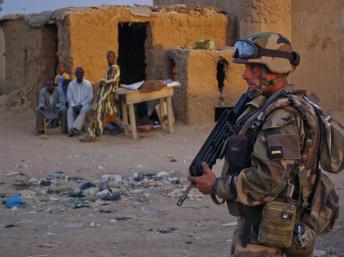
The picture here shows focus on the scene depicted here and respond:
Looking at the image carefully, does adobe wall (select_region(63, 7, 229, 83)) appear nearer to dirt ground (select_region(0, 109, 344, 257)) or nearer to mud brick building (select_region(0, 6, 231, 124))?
mud brick building (select_region(0, 6, 231, 124))

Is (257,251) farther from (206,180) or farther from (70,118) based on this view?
(70,118)

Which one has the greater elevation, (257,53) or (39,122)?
(257,53)

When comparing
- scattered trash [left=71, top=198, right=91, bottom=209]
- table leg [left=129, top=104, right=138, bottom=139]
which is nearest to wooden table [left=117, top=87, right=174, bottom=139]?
table leg [left=129, top=104, right=138, bottom=139]

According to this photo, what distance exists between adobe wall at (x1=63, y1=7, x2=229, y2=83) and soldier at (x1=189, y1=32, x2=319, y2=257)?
1058 cm

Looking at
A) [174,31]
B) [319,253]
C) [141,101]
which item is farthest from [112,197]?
[174,31]

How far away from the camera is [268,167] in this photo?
8.80 ft

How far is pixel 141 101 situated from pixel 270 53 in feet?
31.5

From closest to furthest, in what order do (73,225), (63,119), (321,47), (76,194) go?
(73,225), (76,194), (63,119), (321,47)

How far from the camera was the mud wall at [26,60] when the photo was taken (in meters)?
14.6

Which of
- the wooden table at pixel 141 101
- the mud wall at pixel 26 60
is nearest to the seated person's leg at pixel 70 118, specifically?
the wooden table at pixel 141 101

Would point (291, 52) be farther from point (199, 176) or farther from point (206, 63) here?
point (206, 63)

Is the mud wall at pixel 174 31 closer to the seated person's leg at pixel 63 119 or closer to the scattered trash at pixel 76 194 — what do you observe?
the seated person's leg at pixel 63 119

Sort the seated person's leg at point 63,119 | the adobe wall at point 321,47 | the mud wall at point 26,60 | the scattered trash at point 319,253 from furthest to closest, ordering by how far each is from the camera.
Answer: the mud wall at point 26,60
the adobe wall at point 321,47
the seated person's leg at point 63,119
the scattered trash at point 319,253

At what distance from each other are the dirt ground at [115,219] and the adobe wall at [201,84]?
2.35m
